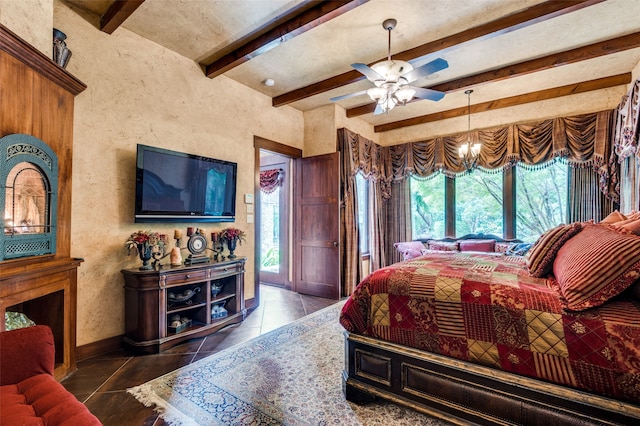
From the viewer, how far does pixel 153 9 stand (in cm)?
261

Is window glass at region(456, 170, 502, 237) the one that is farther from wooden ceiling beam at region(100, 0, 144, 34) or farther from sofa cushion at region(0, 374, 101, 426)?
sofa cushion at region(0, 374, 101, 426)

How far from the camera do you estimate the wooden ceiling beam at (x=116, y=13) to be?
2352 millimetres

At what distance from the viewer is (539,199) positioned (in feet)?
14.9

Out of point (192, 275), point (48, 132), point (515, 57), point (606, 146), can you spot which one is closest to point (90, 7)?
point (48, 132)

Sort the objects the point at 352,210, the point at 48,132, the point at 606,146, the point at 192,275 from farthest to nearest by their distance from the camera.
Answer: the point at 352,210 → the point at 606,146 → the point at 192,275 → the point at 48,132

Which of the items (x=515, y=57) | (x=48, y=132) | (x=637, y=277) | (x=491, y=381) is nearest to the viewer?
(x=637, y=277)

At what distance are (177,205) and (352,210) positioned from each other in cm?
262

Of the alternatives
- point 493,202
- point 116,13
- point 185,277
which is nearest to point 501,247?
point 493,202

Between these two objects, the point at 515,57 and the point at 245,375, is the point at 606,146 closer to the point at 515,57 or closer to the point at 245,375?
the point at 515,57

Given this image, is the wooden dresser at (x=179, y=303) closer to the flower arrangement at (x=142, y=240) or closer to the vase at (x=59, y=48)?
the flower arrangement at (x=142, y=240)

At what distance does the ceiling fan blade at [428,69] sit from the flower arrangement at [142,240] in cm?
282

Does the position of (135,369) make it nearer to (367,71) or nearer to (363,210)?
(367,71)

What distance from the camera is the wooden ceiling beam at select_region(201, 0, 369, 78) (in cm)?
240

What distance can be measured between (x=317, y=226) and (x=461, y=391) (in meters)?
3.30
